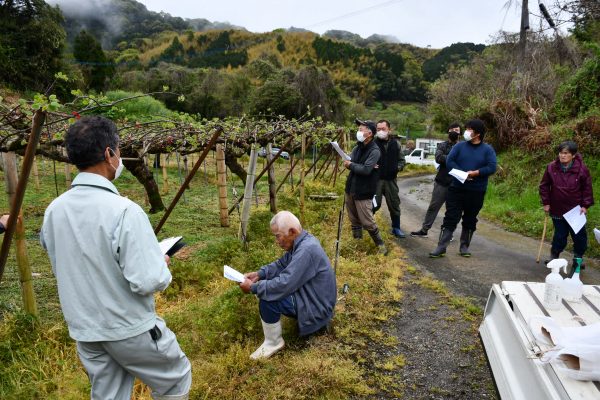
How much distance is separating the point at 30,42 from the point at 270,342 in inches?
1079

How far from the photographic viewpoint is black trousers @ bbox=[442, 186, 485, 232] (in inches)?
205

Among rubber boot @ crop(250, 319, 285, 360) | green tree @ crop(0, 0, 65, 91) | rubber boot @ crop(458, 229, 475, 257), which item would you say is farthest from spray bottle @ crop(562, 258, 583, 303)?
green tree @ crop(0, 0, 65, 91)

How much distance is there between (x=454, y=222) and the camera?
5312mm

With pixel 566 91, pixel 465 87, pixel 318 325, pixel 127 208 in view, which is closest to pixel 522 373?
pixel 318 325

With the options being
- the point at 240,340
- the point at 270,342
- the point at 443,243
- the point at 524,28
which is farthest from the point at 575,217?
the point at 524,28

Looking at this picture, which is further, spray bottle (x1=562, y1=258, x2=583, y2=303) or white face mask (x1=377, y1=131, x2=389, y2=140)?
white face mask (x1=377, y1=131, x2=389, y2=140)

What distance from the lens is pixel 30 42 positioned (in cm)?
2328

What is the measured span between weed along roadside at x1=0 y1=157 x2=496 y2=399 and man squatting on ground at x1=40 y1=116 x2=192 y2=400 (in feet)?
3.53

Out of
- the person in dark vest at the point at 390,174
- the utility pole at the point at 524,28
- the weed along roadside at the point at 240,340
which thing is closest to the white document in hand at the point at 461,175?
the weed along roadside at the point at 240,340

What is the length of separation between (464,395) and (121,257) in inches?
99.1

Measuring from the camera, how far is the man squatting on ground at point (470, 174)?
4.99 metres

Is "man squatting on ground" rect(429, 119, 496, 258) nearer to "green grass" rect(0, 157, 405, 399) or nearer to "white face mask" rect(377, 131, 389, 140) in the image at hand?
"green grass" rect(0, 157, 405, 399)

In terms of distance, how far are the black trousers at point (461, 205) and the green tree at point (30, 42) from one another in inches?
968

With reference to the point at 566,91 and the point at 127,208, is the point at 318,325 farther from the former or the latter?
the point at 566,91
